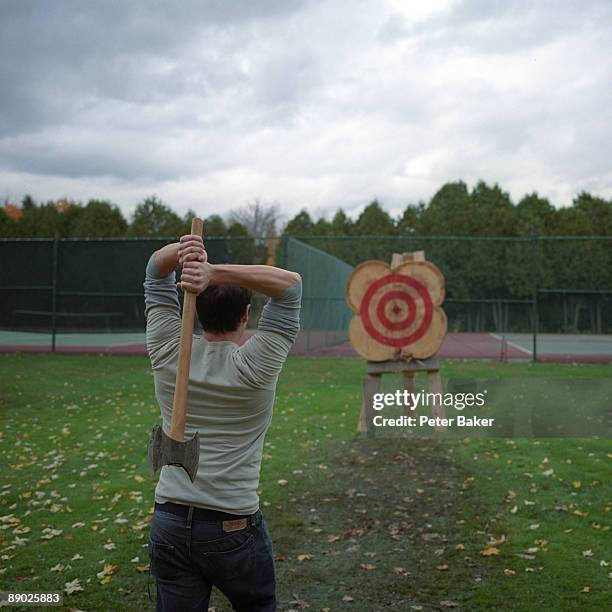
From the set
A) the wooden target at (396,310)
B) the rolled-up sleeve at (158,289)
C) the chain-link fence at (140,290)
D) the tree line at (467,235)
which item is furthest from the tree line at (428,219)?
the rolled-up sleeve at (158,289)

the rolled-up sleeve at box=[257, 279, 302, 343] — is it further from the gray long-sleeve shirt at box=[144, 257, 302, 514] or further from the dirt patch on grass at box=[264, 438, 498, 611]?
the dirt patch on grass at box=[264, 438, 498, 611]

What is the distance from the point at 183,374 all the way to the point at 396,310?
197 inches

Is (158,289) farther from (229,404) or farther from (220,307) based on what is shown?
(229,404)

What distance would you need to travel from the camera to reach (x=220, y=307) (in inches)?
71.3

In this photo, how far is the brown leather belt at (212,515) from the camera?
5.71 ft

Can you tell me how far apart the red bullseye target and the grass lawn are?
3.18ft

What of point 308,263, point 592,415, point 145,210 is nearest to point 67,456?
point 592,415

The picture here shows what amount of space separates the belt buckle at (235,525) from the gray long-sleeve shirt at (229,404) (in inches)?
1.1

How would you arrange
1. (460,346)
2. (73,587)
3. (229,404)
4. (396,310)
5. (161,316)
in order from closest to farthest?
(229,404) < (161,316) < (73,587) < (396,310) < (460,346)

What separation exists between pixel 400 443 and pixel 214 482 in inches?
174

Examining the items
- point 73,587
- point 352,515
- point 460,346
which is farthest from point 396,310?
point 460,346

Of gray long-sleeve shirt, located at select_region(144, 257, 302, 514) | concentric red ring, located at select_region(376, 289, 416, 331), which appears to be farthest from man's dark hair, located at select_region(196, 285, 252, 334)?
concentric red ring, located at select_region(376, 289, 416, 331)

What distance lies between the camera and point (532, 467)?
512 centimetres

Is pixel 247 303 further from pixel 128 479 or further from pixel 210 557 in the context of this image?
pixel 128 479
